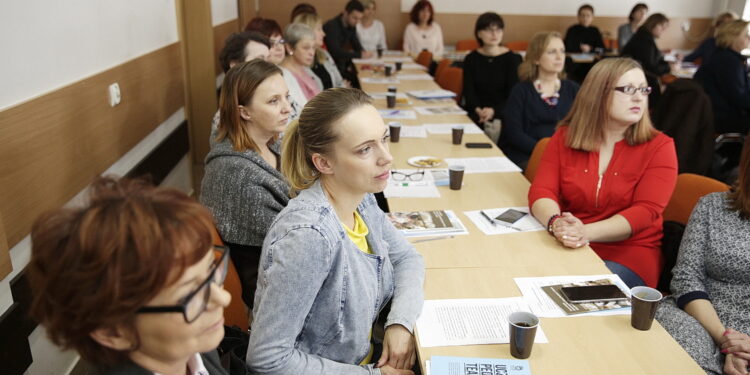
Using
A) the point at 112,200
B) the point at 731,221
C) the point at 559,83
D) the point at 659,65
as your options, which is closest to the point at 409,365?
the point at 112,200

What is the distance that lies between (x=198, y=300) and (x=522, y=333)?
77cm

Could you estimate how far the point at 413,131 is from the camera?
3.46 meters

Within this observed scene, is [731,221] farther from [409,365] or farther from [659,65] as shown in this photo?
[659,65]

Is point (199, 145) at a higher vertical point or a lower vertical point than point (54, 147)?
lower

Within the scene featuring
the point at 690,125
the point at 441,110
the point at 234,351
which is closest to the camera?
the point at 234,351

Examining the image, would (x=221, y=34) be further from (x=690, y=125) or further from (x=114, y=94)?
(x=690, y=125)

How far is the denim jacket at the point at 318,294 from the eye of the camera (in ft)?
4.35

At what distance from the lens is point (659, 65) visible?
6.77 meters

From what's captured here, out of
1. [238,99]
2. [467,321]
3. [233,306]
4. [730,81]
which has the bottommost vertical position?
[233,306]

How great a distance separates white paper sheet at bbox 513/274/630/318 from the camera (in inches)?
61.0

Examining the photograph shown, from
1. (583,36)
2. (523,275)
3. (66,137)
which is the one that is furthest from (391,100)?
(583,36)

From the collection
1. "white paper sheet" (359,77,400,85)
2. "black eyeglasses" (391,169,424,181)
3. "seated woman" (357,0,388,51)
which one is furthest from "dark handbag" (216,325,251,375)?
"seated woman" (357,0,388,51)

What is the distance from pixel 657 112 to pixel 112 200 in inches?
139

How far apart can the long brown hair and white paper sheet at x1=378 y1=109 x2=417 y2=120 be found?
222 centimetres
